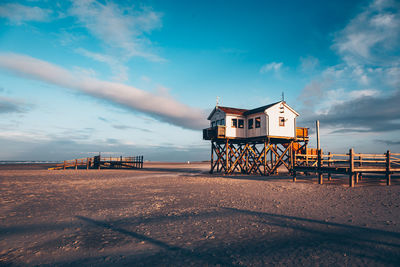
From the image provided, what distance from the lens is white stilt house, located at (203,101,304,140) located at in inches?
1028

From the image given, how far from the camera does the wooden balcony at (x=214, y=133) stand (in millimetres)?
27062

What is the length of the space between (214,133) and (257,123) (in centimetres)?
532

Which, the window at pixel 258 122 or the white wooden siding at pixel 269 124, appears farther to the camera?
the window at pixel 258 122

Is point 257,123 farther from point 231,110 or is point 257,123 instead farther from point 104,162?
point 104,162

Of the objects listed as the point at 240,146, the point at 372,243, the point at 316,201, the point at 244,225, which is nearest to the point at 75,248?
the point at 244,225

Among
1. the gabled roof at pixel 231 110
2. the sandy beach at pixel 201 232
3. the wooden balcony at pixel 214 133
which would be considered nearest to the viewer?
the sandy beach at pixel 201 232

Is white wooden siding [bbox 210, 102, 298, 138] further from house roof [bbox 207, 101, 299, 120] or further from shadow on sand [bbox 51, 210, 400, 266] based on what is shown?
shadow on sand [bbox 51, 210, 400, 266]

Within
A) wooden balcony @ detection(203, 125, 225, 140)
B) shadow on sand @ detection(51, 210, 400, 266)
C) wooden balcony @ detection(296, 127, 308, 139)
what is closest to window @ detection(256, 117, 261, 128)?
wooden balcony @ detection(203, 125, 225, 140)

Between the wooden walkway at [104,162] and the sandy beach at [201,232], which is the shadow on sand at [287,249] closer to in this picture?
the sandy beach at [201,232]

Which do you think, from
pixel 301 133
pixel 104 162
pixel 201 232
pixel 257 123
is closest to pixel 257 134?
pixel 257 123

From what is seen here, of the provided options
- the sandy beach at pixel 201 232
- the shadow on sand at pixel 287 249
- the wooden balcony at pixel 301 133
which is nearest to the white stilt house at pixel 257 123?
the wooden balcony at pixel 301 133

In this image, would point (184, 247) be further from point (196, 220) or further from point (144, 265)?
point (196, 220)

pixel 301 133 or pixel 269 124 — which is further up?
pixel 269 124

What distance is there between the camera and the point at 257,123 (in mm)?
27250
